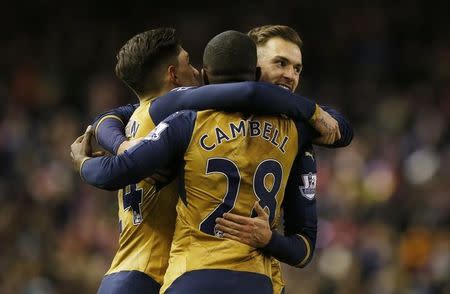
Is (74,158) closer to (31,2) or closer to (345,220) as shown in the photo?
(345,220)

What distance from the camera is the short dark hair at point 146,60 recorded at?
4145 millimetres

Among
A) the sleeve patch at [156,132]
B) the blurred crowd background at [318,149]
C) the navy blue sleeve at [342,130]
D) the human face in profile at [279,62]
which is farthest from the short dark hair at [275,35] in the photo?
the blurred crowd background at [318,149]

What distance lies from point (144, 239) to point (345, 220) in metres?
6.00

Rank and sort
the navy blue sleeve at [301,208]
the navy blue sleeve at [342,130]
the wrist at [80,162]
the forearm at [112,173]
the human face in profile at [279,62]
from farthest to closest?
the human face in profile at [279,62] → the navy blue sleeve at [342,130] → the navy blue sleeve at [301,208] → the wrist at [80,162] → the forearm at [112,173]

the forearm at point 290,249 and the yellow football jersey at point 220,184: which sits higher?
the yellow football jersey at point 220,184

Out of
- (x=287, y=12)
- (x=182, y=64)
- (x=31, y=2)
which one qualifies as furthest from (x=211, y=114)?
(x=31, y=2)

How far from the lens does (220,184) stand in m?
3.80

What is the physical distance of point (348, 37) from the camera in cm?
1386

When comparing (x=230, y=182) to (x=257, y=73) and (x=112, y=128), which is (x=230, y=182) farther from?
(x=112, y=128)

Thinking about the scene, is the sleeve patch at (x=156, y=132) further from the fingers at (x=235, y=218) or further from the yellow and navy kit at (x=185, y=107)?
the fingers at (x=235, y=218)

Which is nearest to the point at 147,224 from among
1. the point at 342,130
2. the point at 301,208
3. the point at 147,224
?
the point at 147,224

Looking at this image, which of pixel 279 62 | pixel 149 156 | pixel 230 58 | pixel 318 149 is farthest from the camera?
pixel 318 149

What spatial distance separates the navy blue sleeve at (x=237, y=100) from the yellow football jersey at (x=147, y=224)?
0.13 metres

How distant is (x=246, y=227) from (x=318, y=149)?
723 centimetres
